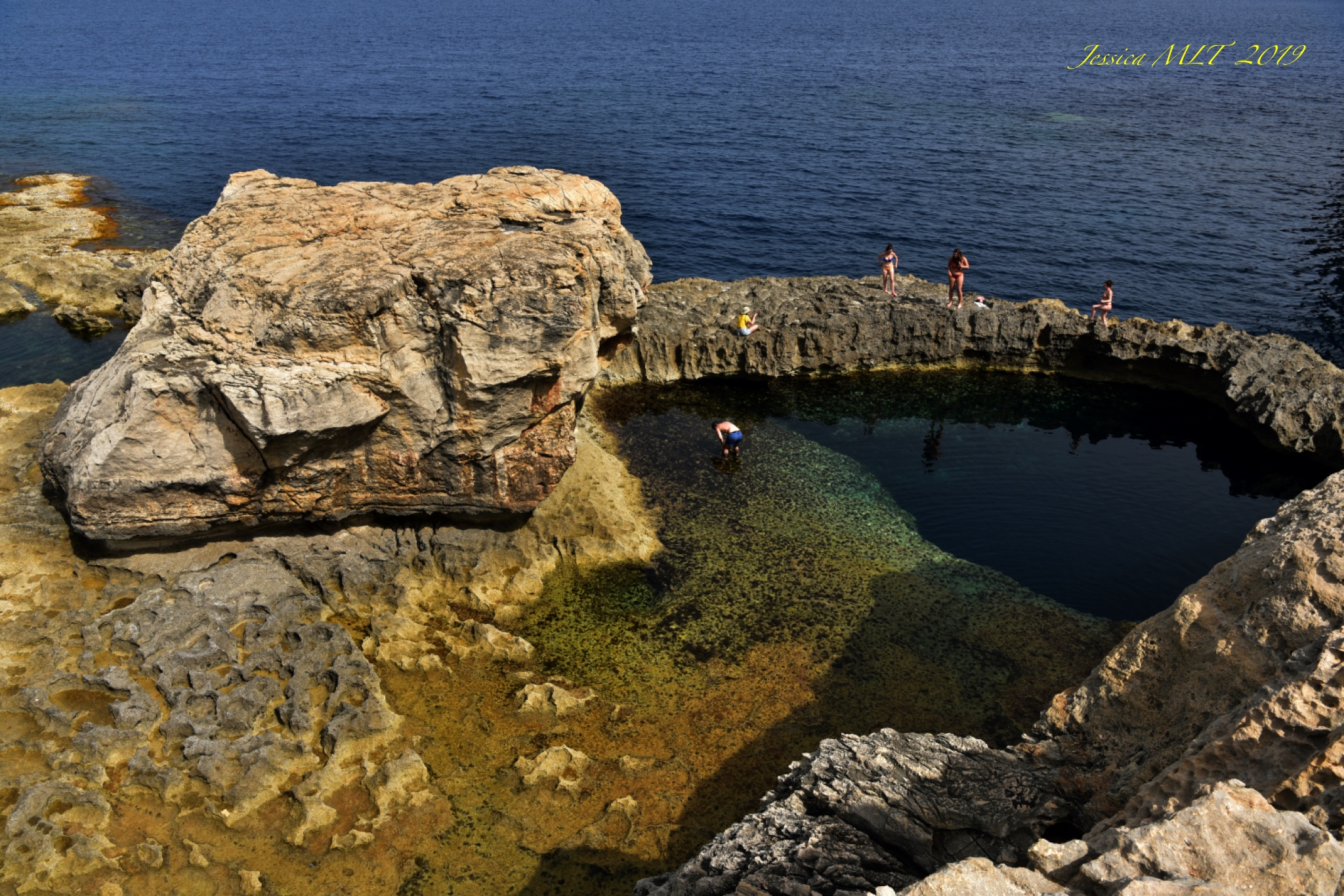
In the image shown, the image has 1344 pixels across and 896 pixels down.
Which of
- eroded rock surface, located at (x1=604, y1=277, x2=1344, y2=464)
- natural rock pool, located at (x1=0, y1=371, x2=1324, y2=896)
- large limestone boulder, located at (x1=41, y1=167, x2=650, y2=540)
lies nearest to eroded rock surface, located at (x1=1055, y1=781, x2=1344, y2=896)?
natural rock pool, located at (x1=0, y1=371, x2=1324, y2=896)

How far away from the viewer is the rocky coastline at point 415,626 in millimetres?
9578

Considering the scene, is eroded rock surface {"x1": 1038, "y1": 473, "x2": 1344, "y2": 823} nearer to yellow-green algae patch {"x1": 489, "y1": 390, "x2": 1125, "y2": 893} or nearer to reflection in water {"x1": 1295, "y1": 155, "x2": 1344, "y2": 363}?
yellow-green algae patch {"x1": 489, "y1": 390, "x2": 1125, "y2": 893}

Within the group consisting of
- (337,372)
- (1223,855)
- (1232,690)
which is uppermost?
(337,372)

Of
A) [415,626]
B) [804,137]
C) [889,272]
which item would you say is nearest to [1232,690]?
[415,626]

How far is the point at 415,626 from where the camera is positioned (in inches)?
697

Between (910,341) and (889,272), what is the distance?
3.04 meters

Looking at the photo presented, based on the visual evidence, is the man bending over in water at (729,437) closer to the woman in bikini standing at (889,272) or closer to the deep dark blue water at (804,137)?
the woman in bikini standing at (889,272)

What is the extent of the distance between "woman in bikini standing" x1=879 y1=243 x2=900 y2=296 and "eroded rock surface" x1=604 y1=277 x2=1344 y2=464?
38 centimetres

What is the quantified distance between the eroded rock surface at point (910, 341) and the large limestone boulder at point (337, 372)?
34.7 ft

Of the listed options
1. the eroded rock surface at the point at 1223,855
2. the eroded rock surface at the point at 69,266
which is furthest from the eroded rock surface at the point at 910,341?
the eroded rock surface at the point at 1223,855

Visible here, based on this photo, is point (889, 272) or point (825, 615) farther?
point (889, 272)

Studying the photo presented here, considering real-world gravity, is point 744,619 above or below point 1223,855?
below

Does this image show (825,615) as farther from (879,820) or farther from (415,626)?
(415,626)

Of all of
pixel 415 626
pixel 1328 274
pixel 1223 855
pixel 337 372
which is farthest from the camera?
pixel 1328 274
